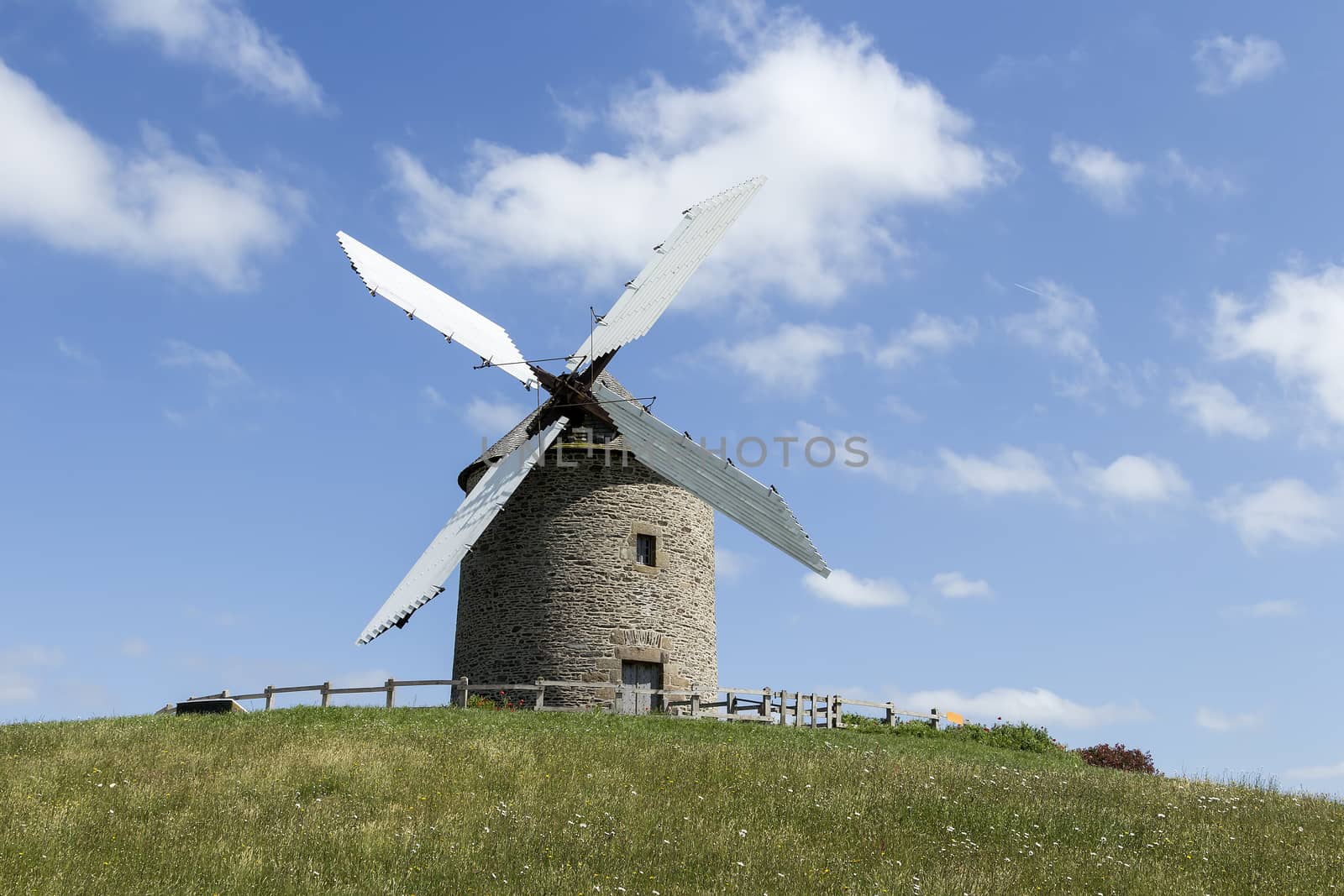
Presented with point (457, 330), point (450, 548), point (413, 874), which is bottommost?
point (413, 874)

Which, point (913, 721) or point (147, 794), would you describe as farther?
point (913, 721)

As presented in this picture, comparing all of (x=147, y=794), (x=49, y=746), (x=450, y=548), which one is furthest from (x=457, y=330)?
(x=147, y=794)

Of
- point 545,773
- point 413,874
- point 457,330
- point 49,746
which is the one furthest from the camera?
point 457,330

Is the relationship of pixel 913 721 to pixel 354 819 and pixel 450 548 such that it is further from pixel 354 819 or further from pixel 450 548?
pixel 354 819

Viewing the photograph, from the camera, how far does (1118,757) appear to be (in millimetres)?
27188

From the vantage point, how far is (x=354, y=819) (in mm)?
12070

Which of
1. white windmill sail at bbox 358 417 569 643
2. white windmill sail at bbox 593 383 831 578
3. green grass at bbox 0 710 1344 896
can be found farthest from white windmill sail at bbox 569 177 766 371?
green grass at bbox 0 710 1344 896

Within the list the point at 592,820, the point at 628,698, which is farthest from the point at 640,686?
the point at 592,820

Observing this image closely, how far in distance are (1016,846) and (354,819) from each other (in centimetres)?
742

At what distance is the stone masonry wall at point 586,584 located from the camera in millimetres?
24016

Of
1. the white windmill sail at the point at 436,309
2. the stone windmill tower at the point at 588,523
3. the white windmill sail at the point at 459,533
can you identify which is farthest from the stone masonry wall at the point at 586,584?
the white windmill sail at the point at 436,309

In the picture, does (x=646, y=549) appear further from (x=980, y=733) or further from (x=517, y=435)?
(x=980, y=733)

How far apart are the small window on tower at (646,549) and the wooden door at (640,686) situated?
2353mm

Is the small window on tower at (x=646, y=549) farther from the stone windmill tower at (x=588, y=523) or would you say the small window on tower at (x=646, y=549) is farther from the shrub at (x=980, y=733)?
the shrub at (x=980, y=733)
